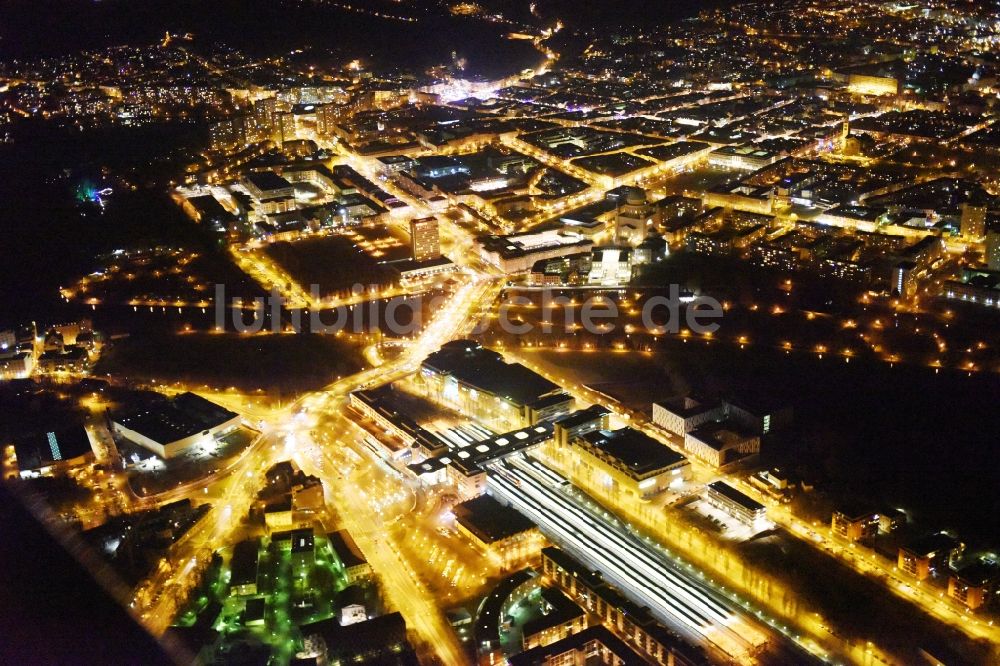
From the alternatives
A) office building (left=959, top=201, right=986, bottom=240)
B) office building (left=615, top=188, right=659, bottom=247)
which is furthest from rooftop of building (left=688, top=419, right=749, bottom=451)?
office building (left=959, top=201, right=986, bottom=240)

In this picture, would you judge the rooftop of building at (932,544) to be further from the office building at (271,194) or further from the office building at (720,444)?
the office building at (271,194)

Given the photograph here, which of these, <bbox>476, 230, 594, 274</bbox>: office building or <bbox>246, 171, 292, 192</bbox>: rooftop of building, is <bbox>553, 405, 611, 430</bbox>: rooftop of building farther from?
<bbox>246, 171, 292, 192</bbox>: rooftop of building

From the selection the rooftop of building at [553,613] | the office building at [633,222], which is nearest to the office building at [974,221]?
the office building at [633,222]

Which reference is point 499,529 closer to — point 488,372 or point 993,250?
point 488,372

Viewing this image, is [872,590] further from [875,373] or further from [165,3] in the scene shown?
[165,3]

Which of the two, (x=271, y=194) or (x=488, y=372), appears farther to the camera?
(x=271, y=194)

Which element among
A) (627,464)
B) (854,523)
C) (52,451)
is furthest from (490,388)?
(52,451)

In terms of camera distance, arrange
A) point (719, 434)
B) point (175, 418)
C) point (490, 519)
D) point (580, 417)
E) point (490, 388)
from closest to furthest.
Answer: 1. point (490, 519)
2. point (719, 434)
3. point (580, 417)
4. point (175, 418)
5. point (490, 388)

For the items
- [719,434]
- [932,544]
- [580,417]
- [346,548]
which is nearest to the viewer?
[932,544]
